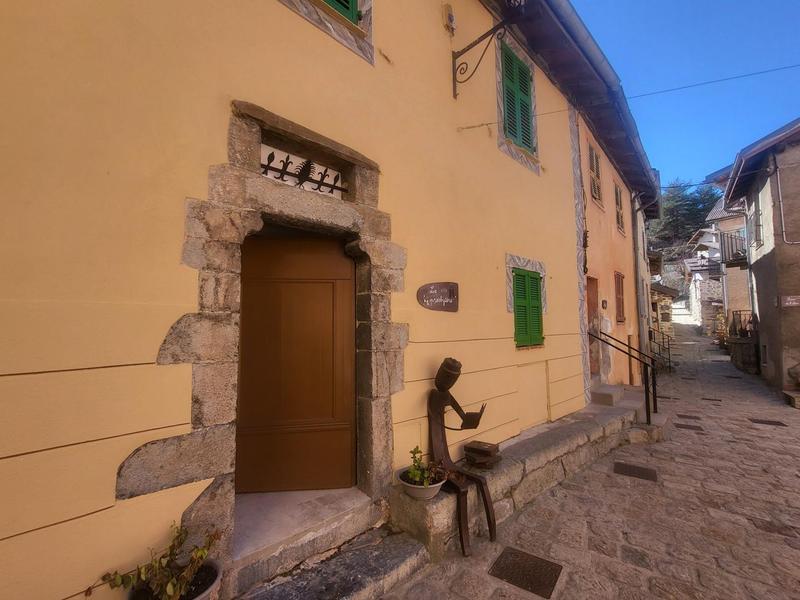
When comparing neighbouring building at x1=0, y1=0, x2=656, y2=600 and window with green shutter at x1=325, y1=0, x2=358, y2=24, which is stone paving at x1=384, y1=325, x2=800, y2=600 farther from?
window with green shutter at x1=325, y1=0, x2=358, y2=24

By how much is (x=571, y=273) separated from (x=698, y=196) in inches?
1512

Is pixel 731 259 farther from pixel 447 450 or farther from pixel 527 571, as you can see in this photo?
pixel 527 571

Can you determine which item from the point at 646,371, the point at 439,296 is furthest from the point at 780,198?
the point at 439,296

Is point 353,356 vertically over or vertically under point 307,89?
under

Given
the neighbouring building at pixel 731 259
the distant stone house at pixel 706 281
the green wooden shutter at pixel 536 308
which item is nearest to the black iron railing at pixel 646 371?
the green wooden shutter at pixel 536 308

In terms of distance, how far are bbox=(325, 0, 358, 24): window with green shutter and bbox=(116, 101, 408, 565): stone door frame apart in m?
1.18

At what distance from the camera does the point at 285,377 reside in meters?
2.80

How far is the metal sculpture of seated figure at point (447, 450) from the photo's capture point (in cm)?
277

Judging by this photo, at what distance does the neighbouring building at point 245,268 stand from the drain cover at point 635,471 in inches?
42.3

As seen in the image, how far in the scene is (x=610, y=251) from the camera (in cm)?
827

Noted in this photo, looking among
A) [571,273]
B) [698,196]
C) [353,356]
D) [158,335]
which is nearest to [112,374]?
[158,335]

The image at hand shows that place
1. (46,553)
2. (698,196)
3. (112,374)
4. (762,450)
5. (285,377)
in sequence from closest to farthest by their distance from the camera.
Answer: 1. (46,553)
2. (112,374)
3. (285,377)
4. (762,450)
5. (698,196)

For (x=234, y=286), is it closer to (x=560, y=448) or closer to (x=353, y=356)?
(x=353, y=356)

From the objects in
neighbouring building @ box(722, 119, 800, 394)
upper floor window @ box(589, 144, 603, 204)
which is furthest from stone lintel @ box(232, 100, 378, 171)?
neighbouring building @ box(722, 119, 800, 394)
